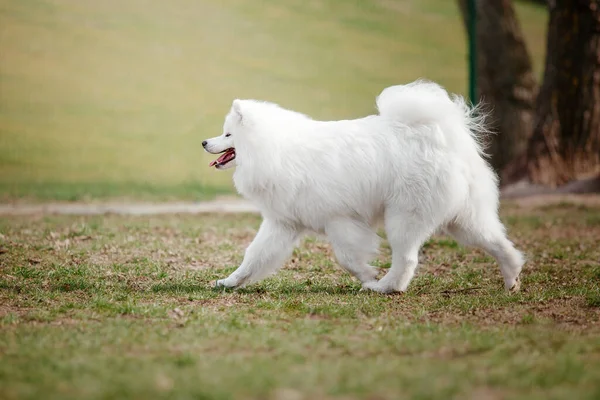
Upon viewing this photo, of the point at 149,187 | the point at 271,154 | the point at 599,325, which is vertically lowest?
the point at 149,187

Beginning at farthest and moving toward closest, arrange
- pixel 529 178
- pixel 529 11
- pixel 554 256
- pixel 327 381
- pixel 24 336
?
pixel 529 11 → pixel 529 178 → pixel 554 256 → pixel 24 336 → pixel 327 381

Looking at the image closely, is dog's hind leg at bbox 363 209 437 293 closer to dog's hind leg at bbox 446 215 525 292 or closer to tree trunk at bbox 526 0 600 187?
dog's hind leg at bbox 446 215 525 292

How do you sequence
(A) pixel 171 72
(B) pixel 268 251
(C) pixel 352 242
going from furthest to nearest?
(A) pixel 171 72 < (B) pixel 268 251 < (C) pixel 352 242

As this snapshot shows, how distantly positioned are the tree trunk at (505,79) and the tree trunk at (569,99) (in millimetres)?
2043

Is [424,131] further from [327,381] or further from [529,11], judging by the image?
[529,11]

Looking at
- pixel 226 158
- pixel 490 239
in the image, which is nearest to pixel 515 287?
pixel 490 239

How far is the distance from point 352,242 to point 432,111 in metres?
1.29

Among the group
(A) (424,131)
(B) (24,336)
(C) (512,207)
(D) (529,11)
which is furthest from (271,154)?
(D) (529,11)

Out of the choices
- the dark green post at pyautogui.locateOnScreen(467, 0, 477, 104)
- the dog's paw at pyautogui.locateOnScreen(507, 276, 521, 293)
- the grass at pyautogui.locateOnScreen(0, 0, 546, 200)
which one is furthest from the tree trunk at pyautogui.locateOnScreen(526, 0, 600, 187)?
the dog's paw at pyautogui.locateOnScreen(507, 276, 521, 293)

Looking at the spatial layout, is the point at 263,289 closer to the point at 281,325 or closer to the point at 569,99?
the point at 281,325

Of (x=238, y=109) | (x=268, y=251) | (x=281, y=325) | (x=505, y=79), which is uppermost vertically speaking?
(x=238, y=109)

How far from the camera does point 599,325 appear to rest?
612cm

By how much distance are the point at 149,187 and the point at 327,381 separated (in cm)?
1375

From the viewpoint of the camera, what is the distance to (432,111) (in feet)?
23.0
